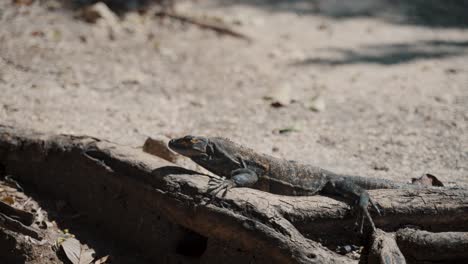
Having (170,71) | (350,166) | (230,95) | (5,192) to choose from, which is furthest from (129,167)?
(170,71)

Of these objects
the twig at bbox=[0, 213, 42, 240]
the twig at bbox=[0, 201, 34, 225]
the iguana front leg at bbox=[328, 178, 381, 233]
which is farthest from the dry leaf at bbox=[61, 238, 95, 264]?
the iguana front leg at bbox=[328, 178, 381, 233]

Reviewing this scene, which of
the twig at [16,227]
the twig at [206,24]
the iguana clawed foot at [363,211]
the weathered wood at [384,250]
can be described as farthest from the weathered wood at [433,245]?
the twig at [206,24]

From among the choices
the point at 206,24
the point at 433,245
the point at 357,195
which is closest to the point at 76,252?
the point at 357,195

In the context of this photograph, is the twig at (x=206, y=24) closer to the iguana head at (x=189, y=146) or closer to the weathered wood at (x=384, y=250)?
the iguana head at (x=189, y=146)

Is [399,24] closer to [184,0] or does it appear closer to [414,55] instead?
[414,55]

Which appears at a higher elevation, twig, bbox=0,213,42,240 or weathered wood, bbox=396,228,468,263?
weathered wood, bbox=396,228,468,263

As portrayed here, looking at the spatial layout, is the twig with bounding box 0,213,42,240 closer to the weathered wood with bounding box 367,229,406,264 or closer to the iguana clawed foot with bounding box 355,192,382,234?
the iguana clawed foot with bounding box 355,192,382,234


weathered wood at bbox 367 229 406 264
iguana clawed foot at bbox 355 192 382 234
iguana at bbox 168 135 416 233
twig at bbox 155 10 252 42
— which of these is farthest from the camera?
twig at bbox 155 10 252 42
